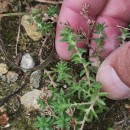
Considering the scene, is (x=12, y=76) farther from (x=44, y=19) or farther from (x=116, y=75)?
(x=116, y=75)

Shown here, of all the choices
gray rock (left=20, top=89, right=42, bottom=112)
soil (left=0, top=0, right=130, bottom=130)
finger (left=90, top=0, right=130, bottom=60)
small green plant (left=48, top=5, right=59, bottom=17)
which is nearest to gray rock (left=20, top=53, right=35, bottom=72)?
soil (left=0, top=0, right=130, bottom=130)

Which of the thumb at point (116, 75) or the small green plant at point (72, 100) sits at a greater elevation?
the thumb at point (116, 75)

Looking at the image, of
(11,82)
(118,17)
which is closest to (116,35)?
(118,17)

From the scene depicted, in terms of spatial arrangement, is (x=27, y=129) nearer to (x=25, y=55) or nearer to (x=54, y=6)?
(x=25, y=55)

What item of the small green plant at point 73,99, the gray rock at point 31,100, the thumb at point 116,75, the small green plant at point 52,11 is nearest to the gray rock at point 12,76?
the gray rock at point 31,100

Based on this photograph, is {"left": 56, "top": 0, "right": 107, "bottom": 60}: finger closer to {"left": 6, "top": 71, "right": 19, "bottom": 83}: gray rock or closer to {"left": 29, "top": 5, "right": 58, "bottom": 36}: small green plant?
{"left": 29, "top": 5, "right": 58, "bottom": 36}: small green plant

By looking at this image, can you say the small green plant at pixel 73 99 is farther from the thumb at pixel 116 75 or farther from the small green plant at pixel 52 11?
the small green plant at pixel 52 11

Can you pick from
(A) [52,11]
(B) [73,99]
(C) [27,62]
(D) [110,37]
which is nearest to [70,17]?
(A) [52,11]
